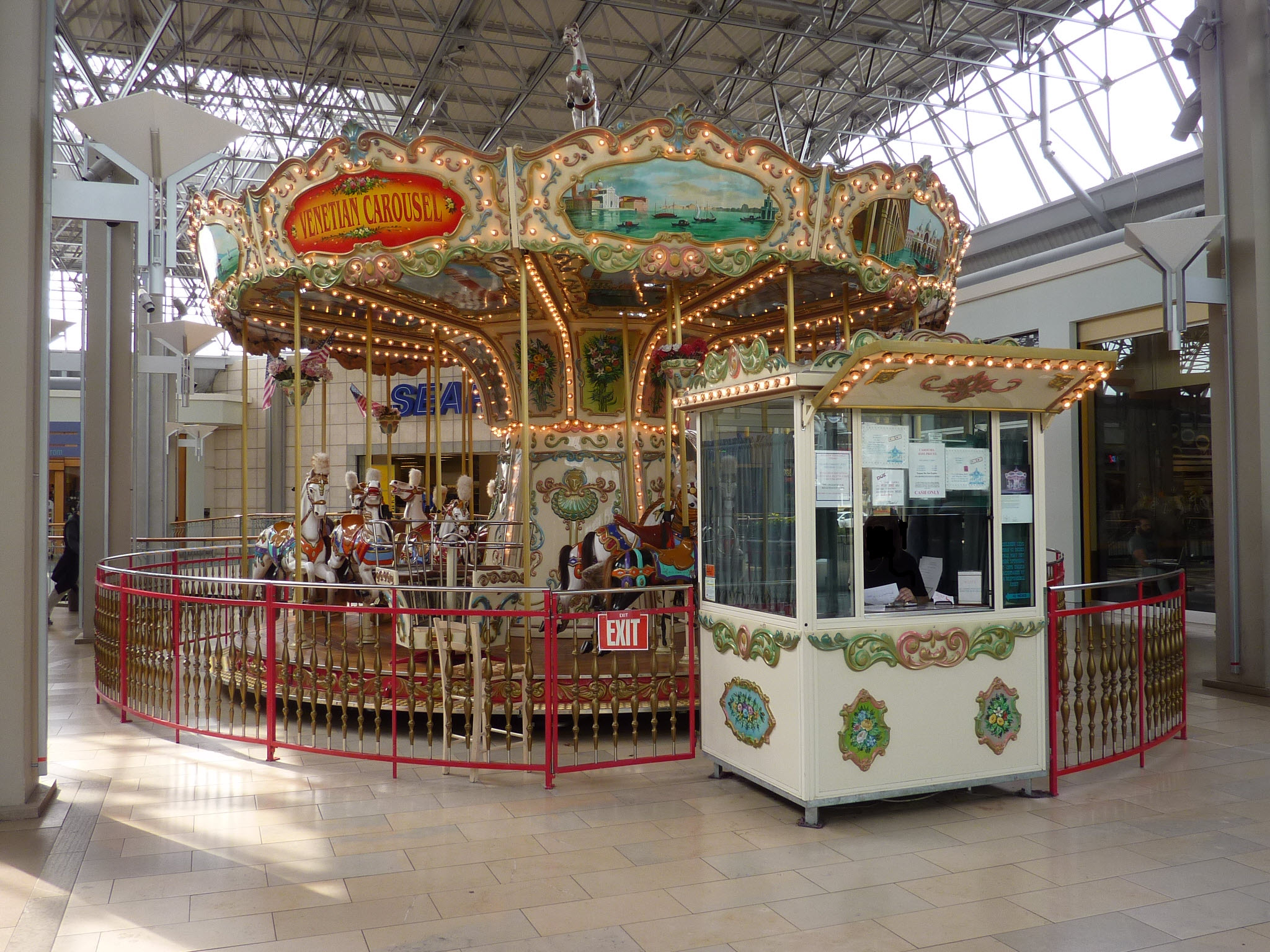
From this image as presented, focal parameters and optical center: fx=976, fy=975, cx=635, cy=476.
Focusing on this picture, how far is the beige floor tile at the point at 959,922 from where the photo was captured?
3.45 m

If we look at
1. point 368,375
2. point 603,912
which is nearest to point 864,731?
point 603,912

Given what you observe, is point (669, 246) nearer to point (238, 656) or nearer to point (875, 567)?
point (875, 567)

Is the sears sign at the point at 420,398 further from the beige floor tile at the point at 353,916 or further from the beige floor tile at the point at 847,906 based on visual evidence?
the beige floor tile at the point at 847,906

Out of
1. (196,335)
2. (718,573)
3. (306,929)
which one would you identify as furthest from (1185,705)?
(196,335)

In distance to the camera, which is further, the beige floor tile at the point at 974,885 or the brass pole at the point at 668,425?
the brass pole at the point at 668,425

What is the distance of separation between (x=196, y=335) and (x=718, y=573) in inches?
350

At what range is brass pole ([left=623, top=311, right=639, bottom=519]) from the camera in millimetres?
8867

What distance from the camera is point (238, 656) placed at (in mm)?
7273

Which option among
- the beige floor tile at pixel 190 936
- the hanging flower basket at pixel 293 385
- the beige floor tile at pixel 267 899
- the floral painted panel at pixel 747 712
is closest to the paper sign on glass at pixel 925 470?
the floral painted panel at pixel 747 712

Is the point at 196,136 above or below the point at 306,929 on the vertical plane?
above

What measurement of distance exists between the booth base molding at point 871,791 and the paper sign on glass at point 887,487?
1.42 m

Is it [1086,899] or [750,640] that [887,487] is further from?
[1086,899]

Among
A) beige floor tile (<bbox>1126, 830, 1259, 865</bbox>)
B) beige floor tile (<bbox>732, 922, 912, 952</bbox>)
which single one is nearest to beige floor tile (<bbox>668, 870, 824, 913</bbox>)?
beige floor tile (<bbox>732, 922, 912, 952</bbox>)

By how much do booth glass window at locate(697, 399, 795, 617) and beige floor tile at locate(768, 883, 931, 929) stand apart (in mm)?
1388
